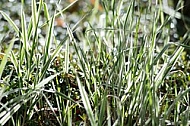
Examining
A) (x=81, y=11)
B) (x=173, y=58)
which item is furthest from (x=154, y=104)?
(x=81, y=11)

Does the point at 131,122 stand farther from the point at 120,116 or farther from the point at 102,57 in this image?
the point at 102,57

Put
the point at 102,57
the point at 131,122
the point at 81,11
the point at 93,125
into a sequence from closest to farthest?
1. the point at 93,125
2. the point at 131,122
3. the point at 102,57
4. the point at 81,11

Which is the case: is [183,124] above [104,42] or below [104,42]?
below

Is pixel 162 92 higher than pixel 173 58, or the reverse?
pixel 173 58

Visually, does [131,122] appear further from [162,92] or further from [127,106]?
[162,92]

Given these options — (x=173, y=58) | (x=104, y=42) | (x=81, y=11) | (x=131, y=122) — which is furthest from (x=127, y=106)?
(x=81, y=11)

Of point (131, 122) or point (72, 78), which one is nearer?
point (131, 122)

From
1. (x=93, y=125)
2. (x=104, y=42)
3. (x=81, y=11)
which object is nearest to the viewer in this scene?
(x=93, y=125)

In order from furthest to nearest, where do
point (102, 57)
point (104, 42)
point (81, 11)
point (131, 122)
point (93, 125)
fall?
point (81, 11) < point (104, 42) < point (102, 57) < point (131, 122) < point (93, 125)

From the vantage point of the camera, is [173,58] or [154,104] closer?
[154,104]
